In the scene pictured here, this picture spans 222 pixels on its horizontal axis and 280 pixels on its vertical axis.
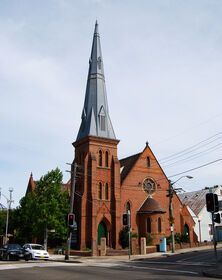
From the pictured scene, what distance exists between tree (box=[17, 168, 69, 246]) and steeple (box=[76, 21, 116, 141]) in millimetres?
8659

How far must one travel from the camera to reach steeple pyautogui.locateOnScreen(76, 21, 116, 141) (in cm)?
5419

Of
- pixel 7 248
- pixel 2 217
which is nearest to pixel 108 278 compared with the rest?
pixel 7 248

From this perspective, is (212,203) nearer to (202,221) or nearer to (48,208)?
(48,208)

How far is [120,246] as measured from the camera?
164 ft

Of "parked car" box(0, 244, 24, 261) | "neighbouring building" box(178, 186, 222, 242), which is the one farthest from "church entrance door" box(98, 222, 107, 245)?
"neighbouring building" box(178, 186, 222, 242)

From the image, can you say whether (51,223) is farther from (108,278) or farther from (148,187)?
(108,278)

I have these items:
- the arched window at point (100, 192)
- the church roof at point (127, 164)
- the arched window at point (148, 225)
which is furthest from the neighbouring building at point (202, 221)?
the arched window at point (100, 192)

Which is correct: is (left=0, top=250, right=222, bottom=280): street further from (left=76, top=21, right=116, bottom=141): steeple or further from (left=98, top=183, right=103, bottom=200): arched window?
(left=76, top=21, right=116, bottom=141): steeple

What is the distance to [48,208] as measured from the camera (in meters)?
45.6

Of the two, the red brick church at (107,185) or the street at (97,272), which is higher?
the red brick church at (107,185)

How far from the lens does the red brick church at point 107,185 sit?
5009 cm

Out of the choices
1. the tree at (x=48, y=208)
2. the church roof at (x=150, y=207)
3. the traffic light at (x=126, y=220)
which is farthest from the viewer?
the church roof at (x=150, y=207)

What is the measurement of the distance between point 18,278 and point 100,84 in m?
42.7

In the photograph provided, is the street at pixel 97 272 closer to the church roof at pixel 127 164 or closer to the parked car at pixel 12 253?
the parked car at pixel 12 253
